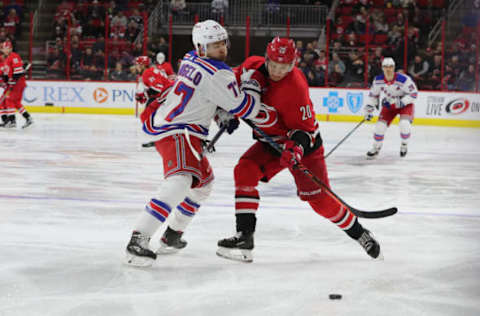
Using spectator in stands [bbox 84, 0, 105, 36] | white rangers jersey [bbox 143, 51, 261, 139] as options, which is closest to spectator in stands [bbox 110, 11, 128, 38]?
spectator in stands [bbox 84, 0, 105, 36]

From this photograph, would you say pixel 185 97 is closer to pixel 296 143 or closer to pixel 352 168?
pixel 296 143

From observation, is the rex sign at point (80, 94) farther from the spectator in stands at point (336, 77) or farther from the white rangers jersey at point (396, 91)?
the white rangers jersey at point (396, 91)

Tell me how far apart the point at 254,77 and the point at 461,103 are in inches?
371

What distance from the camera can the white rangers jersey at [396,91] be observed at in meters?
7.24

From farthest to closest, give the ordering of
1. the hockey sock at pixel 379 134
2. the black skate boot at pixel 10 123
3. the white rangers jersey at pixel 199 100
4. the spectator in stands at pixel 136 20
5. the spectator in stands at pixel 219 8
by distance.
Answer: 1. the spectator in stands at pixel 219 8
2. the spectator in stands at pixel 136 20
3. the black skate boot at pixel 10 123
4. the hockey sock at pixel 379 134
5. the white rangers jersey at pixel 199 100

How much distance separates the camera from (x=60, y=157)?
20.7 feet

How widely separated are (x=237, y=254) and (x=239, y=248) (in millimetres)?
31

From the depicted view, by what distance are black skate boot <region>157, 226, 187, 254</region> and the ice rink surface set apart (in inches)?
2.9

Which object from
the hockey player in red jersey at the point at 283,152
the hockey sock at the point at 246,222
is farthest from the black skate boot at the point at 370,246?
the hockey sock at the point at 246,222

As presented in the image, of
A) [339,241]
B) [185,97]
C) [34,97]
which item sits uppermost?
[185,97]

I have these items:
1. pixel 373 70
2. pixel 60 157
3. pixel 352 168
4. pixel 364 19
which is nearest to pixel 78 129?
pixel 60 157

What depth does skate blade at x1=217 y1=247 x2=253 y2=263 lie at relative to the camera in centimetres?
280

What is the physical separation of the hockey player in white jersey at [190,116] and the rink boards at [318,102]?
9.27 metres

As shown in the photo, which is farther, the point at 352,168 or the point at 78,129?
the point at 78,129
